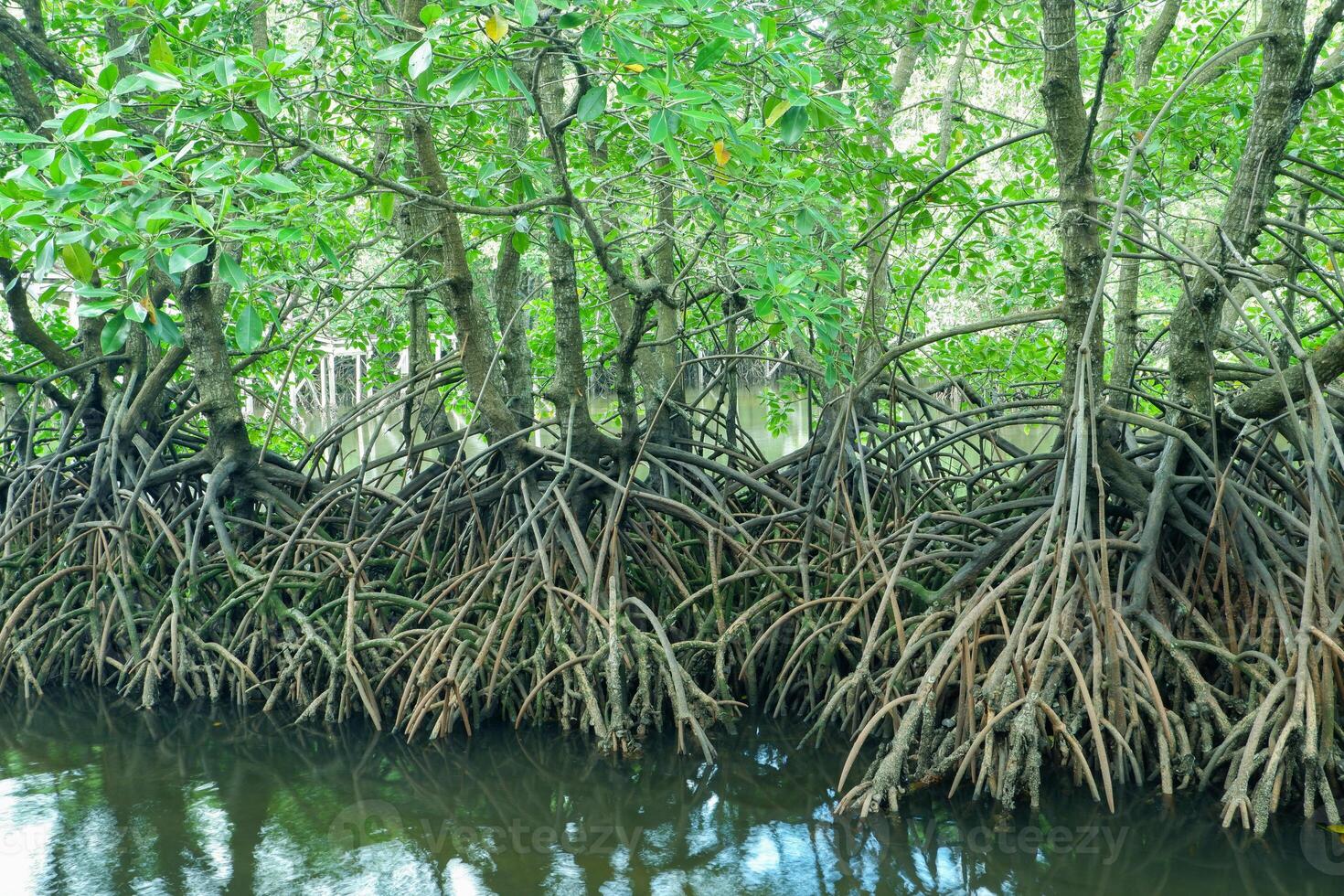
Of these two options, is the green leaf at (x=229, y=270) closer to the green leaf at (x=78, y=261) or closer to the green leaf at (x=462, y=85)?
the green leaf at (x=78, y=261)

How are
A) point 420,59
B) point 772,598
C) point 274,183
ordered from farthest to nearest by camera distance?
point 772,598 → point 274,183 → point 420,59

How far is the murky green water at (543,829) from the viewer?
136 inches

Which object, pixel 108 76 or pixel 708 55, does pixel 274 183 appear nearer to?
pixel 108 76

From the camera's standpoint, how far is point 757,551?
5215 millimetres

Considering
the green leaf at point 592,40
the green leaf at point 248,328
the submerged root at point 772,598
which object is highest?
the green leaf at point 592,40

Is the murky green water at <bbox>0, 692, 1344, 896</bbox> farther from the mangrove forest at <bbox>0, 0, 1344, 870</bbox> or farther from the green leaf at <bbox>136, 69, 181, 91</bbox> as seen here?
the green leaf at <bbox>136, 69, 181, 91</bbox>

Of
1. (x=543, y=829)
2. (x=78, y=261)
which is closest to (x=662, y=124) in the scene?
(x=78, y=261)

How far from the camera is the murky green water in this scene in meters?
3.46

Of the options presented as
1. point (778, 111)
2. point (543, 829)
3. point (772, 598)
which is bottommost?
point (543, 829)

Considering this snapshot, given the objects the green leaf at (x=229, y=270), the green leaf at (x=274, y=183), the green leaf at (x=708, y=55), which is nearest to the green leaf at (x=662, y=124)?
the green leaf at (x=708, y=55)

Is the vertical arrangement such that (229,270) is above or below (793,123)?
below

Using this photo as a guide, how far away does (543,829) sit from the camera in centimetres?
393

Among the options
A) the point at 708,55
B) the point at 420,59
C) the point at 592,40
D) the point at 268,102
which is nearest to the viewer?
the point at 420,59

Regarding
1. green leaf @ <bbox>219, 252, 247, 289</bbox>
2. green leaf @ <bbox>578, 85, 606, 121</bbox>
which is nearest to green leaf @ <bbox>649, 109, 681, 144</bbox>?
green leaf @ <bbox>578, 85, 606, 121</bbox>
